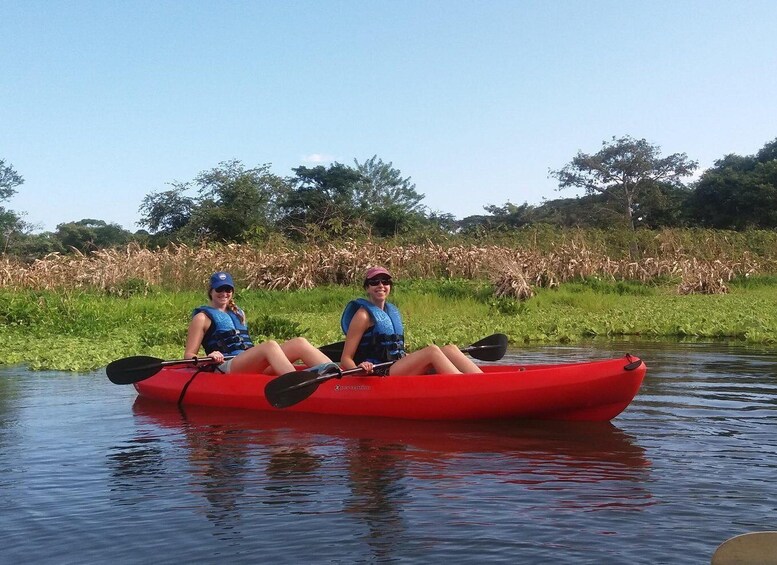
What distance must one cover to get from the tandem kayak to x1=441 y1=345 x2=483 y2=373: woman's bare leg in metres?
0.18

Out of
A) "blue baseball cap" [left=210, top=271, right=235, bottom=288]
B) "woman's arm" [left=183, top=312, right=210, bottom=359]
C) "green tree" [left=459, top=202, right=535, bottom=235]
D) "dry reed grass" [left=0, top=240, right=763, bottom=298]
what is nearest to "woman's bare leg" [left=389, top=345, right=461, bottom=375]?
"blue baseball cap" [left=210, top=271, right=235, bottom=288]

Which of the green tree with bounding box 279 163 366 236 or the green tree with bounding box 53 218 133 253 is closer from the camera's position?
the green tree with bounding box 279 163 366 236

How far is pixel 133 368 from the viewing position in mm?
7645

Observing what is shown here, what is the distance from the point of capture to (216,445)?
5941 millimetres

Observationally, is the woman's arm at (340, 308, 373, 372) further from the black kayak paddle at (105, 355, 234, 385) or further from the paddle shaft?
the black kayak paddle at (105, 355, 234, 385)

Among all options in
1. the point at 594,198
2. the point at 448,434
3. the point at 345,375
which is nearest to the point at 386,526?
the point at 448,434

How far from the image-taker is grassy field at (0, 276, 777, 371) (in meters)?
11.4

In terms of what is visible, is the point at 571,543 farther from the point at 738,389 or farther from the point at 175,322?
the point at 175,322

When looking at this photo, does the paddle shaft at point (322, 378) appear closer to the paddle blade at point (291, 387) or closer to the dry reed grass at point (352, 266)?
the paddle blade at point (291, 387)

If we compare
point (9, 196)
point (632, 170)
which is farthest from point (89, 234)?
point (632, 170)

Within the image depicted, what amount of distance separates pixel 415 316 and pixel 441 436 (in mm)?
8703

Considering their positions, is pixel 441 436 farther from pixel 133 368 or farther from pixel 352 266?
pixel 352 266

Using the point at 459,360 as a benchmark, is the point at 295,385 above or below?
below

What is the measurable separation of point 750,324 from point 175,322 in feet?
28.5
